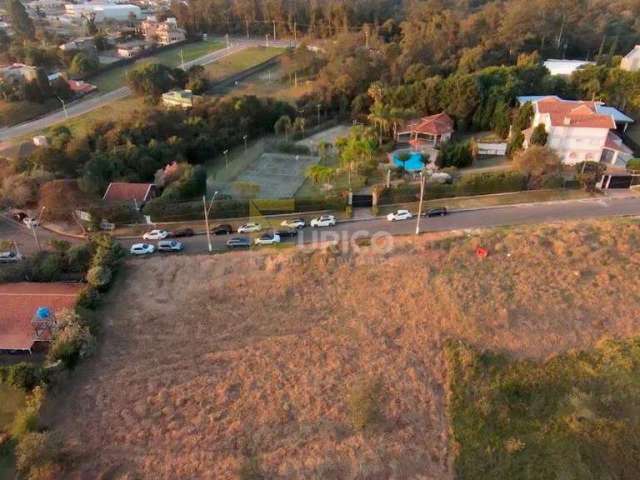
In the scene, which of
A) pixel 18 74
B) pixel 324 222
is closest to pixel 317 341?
pixel 324 222

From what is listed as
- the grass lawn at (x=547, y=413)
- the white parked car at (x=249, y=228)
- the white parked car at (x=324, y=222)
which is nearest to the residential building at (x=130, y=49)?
the white parked car at (x=249, y=228)

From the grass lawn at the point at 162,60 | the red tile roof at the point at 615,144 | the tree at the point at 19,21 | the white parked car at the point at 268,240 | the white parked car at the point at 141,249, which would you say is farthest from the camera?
the tree at the point at 19,21

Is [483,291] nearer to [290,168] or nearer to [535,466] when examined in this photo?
[535,466]

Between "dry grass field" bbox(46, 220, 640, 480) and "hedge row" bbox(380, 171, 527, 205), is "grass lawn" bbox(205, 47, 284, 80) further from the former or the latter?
"dry grass field" bbox(46, 220, 640, 480)

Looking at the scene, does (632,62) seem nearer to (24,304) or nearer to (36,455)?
(24,304)

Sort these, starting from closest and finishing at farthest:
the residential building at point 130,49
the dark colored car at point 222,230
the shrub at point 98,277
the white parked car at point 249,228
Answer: the shrub at point 98,277
the white parked car at point 249,228
the dark colored car at point 222,230
the residential building at point 130,49

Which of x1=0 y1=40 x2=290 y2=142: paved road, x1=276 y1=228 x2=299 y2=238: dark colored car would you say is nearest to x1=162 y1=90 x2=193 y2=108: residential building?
x1=0 y1=40 x2=290 y2=142: paved road

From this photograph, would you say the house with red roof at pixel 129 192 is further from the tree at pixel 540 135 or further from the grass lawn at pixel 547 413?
the tree at pixel 540 135
